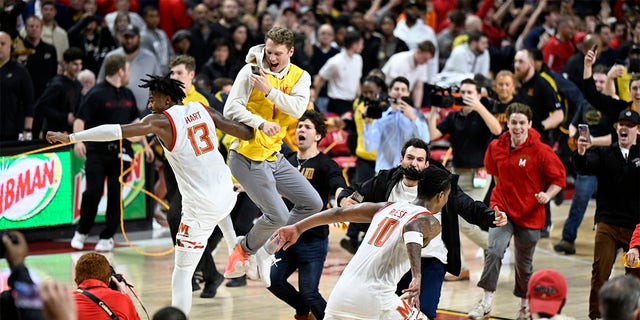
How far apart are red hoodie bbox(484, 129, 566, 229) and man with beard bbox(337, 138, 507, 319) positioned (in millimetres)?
1336

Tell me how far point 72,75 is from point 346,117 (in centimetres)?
367

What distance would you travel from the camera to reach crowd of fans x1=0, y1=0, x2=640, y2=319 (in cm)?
1237

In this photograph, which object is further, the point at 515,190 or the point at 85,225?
the point at 85,225

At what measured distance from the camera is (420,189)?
7.88 m

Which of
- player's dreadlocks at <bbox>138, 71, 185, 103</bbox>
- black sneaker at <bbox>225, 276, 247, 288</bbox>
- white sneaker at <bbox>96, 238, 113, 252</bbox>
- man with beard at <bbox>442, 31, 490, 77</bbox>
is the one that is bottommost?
white sneaker at <bbox>96, 238, 113, 252</bbox>

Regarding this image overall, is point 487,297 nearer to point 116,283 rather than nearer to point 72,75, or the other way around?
point 116,283

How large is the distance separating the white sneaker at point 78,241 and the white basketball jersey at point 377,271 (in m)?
6.61

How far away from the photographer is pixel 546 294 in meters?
6.05

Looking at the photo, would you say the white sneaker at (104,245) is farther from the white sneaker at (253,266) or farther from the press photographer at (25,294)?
the press photographer at (25,294)

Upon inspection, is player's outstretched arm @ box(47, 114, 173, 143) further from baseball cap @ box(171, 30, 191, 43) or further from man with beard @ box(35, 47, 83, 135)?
baseball cap @ box(171, 30, 191, 43)

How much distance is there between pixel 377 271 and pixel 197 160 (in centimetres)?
210

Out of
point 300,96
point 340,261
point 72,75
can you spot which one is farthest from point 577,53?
point 300,96

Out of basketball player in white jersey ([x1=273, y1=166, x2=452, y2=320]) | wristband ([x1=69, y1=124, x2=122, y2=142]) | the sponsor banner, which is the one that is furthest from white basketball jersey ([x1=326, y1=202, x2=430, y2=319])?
the sponsor banner

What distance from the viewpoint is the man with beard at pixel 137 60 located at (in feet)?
51.6
